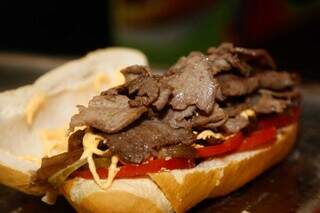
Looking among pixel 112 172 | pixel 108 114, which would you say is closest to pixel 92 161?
pixel 112 172

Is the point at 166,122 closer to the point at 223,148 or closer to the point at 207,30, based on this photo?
the point at 223,148

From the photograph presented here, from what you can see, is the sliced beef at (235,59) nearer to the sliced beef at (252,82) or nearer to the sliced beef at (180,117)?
the sliced beef at (252,82)

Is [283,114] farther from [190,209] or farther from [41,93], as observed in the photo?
[41,93]

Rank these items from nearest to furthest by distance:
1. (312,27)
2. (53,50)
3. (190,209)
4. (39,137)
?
(190,209), (39,137), (312,27), (53,50)

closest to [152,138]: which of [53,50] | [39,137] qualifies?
[39,137]

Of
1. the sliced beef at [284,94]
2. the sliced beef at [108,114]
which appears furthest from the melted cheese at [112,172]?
the sliced beef at [284,94]

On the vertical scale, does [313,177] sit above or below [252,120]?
below
